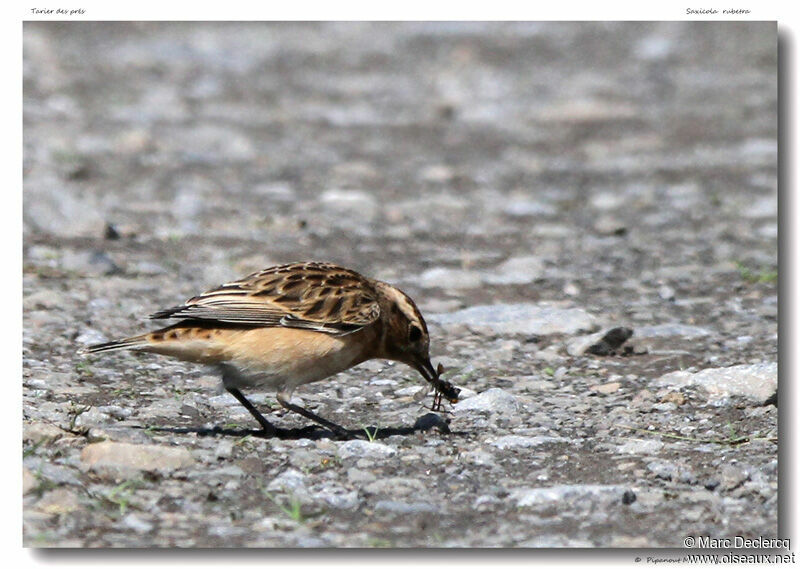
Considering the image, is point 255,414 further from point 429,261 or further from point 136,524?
point 429,261

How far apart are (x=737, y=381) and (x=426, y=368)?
1.89 meters

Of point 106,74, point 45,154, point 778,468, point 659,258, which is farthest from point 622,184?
point 778,468

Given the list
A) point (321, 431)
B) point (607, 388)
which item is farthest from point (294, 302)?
point (607, 388)

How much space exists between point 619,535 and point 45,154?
33.0 feet

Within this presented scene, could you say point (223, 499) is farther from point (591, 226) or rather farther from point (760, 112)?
point (760, 112)

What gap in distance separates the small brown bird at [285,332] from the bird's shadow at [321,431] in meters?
0.06

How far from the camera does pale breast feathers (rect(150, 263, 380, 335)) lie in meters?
6.88

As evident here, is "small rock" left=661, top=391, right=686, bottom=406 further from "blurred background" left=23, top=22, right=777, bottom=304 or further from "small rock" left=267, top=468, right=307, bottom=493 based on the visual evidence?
"blurred background" left=23, top=22, right=777, bottom=304

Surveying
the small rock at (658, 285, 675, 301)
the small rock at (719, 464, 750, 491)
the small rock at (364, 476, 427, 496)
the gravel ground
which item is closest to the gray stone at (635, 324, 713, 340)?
the gravel ground

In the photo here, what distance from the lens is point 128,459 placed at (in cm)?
605

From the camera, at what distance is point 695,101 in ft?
58.9

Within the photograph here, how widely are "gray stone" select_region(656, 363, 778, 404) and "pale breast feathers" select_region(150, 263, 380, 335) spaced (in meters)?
2.07

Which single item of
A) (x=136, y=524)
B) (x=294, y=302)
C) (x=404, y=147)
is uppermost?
(x=404, y=147)

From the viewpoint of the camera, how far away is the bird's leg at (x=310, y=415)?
6.96 meters
